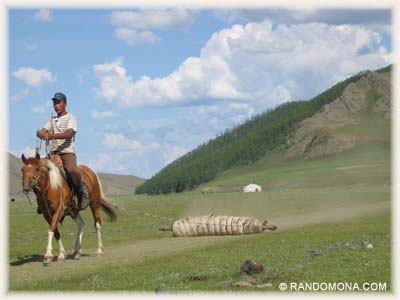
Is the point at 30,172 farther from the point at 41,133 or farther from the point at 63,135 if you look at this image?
the point at 63,135

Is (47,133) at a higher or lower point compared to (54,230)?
higher

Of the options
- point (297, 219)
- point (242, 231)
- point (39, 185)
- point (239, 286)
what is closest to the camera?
point (239, 286)

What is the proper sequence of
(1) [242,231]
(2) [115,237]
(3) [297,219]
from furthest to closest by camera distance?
(3) [297,219], (2) [115,237], (1) [242,231]

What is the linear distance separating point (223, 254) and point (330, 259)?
4.04 meters

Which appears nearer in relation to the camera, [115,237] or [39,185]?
[39,185]

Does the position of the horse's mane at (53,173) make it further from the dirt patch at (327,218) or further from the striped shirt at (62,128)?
the dirt patch at (327,218)

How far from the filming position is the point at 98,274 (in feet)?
59.5

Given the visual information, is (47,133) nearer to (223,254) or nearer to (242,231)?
(223,254)

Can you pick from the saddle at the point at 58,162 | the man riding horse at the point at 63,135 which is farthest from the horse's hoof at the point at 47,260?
the saddle at the point at 58,162

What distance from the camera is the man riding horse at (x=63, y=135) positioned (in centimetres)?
2170

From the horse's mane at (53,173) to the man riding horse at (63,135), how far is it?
52cm

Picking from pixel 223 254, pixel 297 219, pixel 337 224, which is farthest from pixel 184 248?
pixel 297 219

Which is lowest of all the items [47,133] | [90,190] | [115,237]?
[115,237]

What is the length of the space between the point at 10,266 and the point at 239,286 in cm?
897
